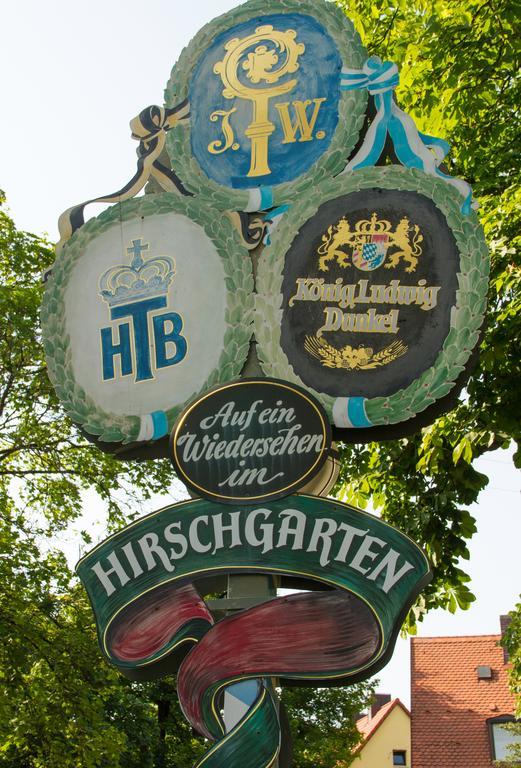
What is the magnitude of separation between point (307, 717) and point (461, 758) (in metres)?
4.74

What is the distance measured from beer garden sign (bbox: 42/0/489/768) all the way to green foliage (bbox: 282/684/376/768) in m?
20.4

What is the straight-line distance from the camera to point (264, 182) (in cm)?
854

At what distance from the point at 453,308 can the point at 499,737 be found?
2556 centimetres

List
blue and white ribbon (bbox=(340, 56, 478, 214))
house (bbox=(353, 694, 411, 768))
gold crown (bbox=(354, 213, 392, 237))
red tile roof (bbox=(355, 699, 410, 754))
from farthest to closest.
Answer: red tile roof (bbox=(355, 699, 410, 754))
house (bbox=(353, 694, 411, 768))
blue and white ribbon (bbox=(340, 56, 478, 214))
gold crown (bbox=(354, 213, 392, 237))

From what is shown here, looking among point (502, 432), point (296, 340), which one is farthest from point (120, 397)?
point (502, 432)

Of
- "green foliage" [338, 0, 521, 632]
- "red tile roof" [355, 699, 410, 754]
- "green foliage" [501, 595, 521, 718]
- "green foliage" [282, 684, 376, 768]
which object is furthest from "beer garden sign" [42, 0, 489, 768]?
"red tile roof" [355, 699, 410, 754]

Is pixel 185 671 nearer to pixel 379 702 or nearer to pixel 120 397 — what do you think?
pixel 120 397

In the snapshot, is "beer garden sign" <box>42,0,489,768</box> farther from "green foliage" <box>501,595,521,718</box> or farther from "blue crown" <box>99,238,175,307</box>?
"green foliage" <box>501,595,521,718</box>

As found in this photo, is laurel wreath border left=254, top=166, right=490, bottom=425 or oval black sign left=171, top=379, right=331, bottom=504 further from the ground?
laurel wreath border left=254, top=166, right=490, bottom=425

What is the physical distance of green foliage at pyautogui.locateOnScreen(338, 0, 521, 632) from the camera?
34.5 ft

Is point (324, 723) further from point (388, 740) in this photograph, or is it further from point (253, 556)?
point (253, 556)

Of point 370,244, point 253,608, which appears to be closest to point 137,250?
point 370,244

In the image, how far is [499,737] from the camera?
30.2 metres

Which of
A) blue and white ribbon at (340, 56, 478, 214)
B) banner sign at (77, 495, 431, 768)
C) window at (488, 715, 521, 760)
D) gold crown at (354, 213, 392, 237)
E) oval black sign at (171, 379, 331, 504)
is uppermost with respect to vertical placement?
window at (488, 715, 521, 760)
